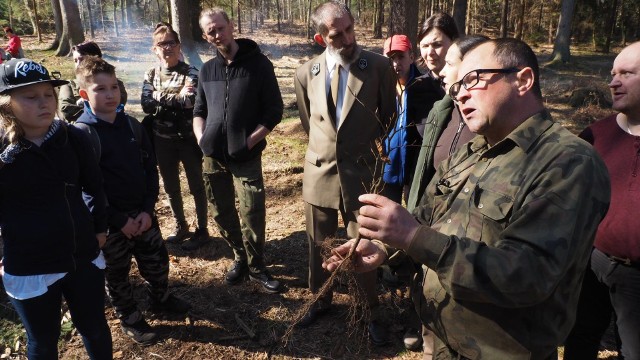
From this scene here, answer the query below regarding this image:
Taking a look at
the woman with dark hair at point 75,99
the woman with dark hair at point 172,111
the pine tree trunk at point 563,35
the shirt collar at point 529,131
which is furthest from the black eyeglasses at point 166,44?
the pine tree trunk at point 563,35

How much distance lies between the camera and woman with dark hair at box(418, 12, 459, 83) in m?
3.34

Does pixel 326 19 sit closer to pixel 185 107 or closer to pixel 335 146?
pixel 335 146

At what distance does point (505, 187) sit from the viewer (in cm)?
152

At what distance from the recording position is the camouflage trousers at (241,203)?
4.00 meters

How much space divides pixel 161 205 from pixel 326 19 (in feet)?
12.8

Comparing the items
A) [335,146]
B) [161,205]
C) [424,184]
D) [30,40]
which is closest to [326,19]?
[335,146]

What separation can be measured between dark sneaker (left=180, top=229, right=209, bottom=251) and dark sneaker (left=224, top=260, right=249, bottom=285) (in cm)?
77

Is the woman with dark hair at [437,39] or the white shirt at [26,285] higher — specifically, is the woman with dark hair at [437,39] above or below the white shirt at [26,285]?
above

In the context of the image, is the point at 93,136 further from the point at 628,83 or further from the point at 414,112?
the point at 628,83

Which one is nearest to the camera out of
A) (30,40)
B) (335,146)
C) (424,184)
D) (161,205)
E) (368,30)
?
(424,184)

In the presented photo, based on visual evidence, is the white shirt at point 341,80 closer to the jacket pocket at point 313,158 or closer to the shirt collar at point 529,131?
the jacket pocket at point 313,158

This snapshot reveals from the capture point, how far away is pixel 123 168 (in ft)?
10.7

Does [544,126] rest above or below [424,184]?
above

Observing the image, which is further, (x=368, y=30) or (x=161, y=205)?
(x=368, y=30)
